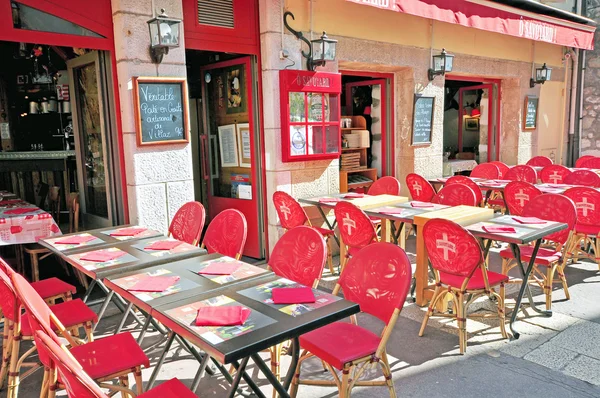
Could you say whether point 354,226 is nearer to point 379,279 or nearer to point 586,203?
point 379,279

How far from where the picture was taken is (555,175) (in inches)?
285

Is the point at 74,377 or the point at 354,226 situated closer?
the point at 74,377

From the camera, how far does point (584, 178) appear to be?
6.69 meters

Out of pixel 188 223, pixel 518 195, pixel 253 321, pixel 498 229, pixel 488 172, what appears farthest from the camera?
pixel 488 172

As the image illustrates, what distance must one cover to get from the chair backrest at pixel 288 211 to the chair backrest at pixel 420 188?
1.98 meters

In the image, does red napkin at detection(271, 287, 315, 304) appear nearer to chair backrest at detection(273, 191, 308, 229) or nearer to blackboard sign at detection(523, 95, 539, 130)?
chair backrest at detection(273, 191, 308, 229)

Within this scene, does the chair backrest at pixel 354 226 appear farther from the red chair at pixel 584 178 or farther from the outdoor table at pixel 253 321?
the red chair at pixel 584 178

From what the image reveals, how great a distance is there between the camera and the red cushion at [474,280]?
3.64 metres

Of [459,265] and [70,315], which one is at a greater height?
[459,265]

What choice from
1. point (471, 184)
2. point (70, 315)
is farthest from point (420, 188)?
point (70, 315)

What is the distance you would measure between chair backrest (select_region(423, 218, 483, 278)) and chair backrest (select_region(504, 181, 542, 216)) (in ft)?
7.43

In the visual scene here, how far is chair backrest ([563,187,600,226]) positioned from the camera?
5.09 m

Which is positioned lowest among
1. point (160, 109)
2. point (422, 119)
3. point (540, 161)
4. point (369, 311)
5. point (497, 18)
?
point (369, 311)

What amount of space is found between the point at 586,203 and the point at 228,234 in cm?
375
